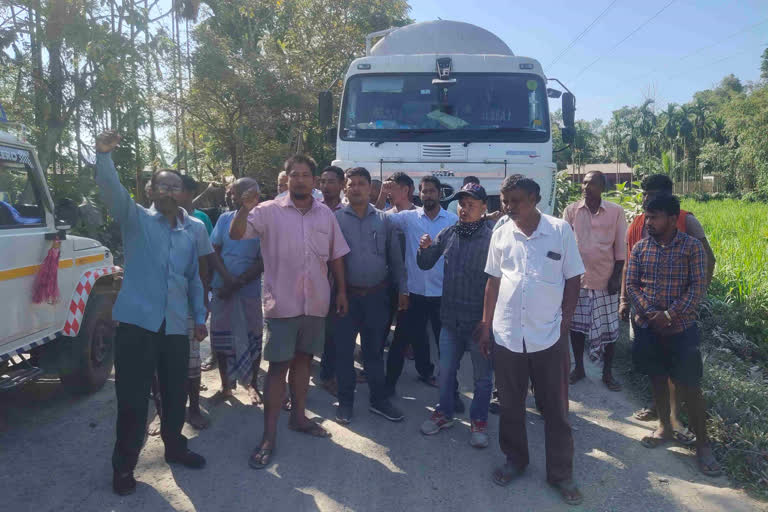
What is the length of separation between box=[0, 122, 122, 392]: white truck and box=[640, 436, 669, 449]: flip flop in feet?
13.9

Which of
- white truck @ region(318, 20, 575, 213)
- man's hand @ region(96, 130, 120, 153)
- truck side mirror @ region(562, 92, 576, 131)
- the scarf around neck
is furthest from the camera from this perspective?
truck side mirror @ region(562, 92, 576, 131)

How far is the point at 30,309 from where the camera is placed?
164 inches

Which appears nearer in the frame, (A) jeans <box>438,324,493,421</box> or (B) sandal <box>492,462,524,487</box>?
(B) sandal <box>492,462,524,487</box>

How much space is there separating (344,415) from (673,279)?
2.45m

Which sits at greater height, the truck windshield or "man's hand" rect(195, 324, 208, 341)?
Result: the truck windshield

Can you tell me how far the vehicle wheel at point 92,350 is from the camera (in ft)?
15.5

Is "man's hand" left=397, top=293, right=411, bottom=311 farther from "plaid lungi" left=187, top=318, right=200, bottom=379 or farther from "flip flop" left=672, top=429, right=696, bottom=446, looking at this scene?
"flip flop" left=672, top=429, right=696, bottom=446

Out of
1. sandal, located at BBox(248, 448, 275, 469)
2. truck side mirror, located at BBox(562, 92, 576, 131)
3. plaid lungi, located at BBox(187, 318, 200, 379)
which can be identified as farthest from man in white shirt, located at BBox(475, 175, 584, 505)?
truck side mirror, located at BBox(562, 92, 576, 131)

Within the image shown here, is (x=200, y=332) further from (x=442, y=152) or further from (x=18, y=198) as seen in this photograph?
(x=442, y=152)

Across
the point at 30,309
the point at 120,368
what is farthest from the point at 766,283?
the point at 30,309

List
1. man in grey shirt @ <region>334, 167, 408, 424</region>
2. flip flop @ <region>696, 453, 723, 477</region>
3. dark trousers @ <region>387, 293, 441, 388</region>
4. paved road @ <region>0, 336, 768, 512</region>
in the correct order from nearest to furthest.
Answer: paved road @ <region>0, 336, 768, 512</region> < flip flop @ <region>696, 453, 723, 477</region> < man in grey shirt @ <region>334, 167, 408, 424</region> < dark trousers @ <region>387, 293, 441, 388</region>

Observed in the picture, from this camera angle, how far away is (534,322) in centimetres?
329

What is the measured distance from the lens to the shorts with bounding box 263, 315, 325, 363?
12.5ft

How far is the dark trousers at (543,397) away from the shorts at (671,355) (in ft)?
2.64
